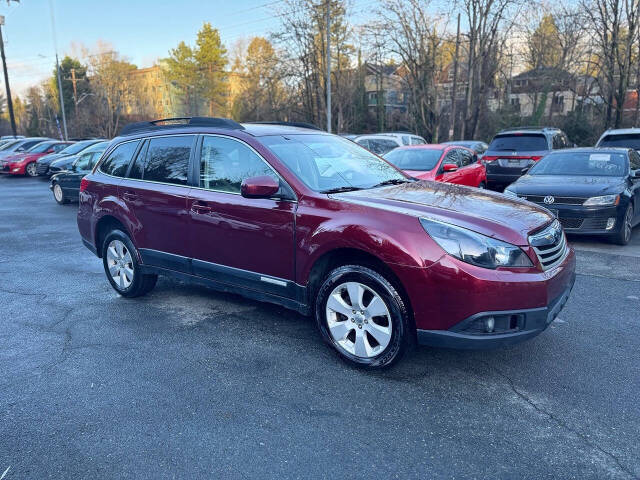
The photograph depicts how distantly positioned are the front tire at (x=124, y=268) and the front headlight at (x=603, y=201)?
6162 mm

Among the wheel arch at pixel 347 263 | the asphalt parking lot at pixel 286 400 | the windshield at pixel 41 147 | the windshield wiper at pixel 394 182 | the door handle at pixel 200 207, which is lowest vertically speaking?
the asphalt parking lot at pixel 286 400

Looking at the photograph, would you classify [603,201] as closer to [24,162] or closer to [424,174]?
[424,174]

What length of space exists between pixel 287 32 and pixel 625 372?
33.9 m

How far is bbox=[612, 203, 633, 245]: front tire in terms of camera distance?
7266 mm

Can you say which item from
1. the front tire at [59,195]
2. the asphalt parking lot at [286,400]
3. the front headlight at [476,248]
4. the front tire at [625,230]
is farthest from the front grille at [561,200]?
the front tire at [59,195]

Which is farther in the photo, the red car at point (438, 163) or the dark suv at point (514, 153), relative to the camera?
the dark suv at point (514, 153)

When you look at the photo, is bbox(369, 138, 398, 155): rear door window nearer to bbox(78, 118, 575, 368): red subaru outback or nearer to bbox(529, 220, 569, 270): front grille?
bbox(78, 118, 575, 368): red subaru outback

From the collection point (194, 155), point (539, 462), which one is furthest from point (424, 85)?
point (539, 462)

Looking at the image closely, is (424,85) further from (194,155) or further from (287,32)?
(194,155)

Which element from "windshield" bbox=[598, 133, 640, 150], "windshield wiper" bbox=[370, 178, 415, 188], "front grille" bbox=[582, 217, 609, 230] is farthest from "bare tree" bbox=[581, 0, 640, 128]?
"windshield wiper" bbox=[370, 178, 415, 188]

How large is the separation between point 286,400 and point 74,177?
12105 mm

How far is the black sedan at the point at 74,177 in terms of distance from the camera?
13.1 metres

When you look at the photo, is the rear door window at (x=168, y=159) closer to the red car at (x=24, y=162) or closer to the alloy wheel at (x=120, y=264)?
the alloy wheel at (x=120, y=264)

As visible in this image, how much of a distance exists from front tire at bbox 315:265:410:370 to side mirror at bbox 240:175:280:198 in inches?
31.2
